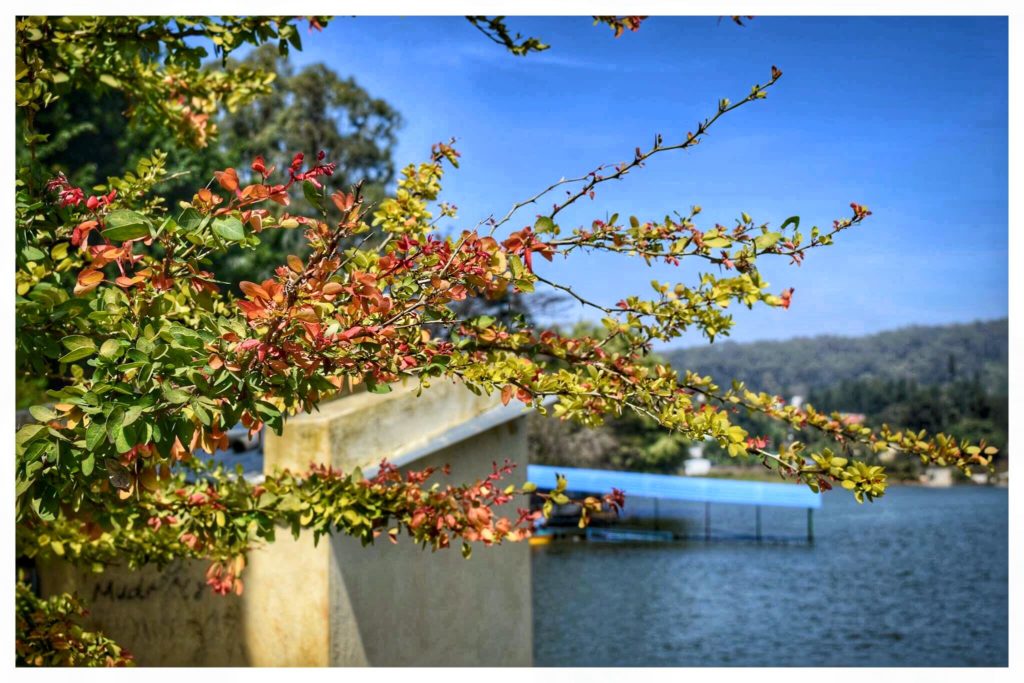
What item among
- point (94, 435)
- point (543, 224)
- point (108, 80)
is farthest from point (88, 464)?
point (108, 80)

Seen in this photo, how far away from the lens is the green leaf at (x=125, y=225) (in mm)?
1782

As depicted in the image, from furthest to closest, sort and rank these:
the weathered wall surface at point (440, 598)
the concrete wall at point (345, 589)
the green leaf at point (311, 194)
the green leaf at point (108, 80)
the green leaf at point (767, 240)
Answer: the weathered wall surface at point (440, 598) < the concrete wall at point (345, 589) < the green leaf at point (108, 80) < the green leaf at point (767, 240) < the green leaf at point (311, 194)

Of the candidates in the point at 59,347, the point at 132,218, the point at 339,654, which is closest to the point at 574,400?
the point at 132,218

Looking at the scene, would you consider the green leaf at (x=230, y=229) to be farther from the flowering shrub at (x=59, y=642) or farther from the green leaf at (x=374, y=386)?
the flowering shrub at (x=59, y=642)

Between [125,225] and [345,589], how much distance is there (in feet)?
10.4

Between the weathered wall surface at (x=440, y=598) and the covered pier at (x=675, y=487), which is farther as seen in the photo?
the covered pier at (x=675, y=487)

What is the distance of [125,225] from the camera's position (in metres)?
1.78

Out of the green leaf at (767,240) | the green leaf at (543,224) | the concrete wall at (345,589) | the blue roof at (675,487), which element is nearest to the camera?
the green leaf at (543,224)

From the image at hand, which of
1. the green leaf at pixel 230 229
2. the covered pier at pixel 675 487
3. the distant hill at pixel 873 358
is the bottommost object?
the covered pier at pixel 675 487

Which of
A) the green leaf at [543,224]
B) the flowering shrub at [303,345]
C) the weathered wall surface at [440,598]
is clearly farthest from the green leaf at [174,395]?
the weathered wall surface at [440,598]

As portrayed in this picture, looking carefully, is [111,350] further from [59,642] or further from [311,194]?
[59,642]

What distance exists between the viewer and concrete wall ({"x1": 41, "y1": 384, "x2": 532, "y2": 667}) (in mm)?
4602

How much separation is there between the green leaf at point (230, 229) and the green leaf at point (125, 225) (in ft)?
0.37
